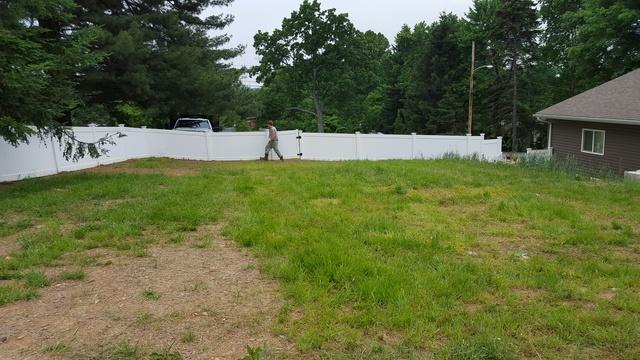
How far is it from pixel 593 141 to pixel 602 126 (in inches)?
36.7

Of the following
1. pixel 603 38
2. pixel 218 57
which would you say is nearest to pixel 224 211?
pixel 218 57

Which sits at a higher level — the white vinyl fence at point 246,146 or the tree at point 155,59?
the tree at point 155,59

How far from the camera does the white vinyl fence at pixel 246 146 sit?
12801 millimetres

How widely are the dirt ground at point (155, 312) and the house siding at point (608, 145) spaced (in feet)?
55.6

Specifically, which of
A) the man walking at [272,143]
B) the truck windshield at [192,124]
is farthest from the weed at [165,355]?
the truck windshield at [192,124]

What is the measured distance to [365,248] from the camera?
4.89 m

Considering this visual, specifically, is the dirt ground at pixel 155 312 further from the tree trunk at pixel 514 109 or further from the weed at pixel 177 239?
the tree trunk at pixel 514 109

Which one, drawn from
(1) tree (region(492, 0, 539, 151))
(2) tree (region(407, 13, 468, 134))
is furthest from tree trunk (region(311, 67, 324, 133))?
(1) tree (region(492, 0, 539, 151))

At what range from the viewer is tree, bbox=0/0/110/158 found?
26.0 ft

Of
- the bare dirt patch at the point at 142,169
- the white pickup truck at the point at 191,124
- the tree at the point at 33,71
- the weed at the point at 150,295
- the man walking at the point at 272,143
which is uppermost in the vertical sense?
the tree at the point at 33,71

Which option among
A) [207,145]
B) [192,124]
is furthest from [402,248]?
[192,124]

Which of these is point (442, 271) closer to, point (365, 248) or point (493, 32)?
point (365, 248)

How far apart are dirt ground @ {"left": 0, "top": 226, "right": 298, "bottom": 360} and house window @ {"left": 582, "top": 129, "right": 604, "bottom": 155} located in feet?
59.8

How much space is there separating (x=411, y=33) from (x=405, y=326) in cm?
5805
